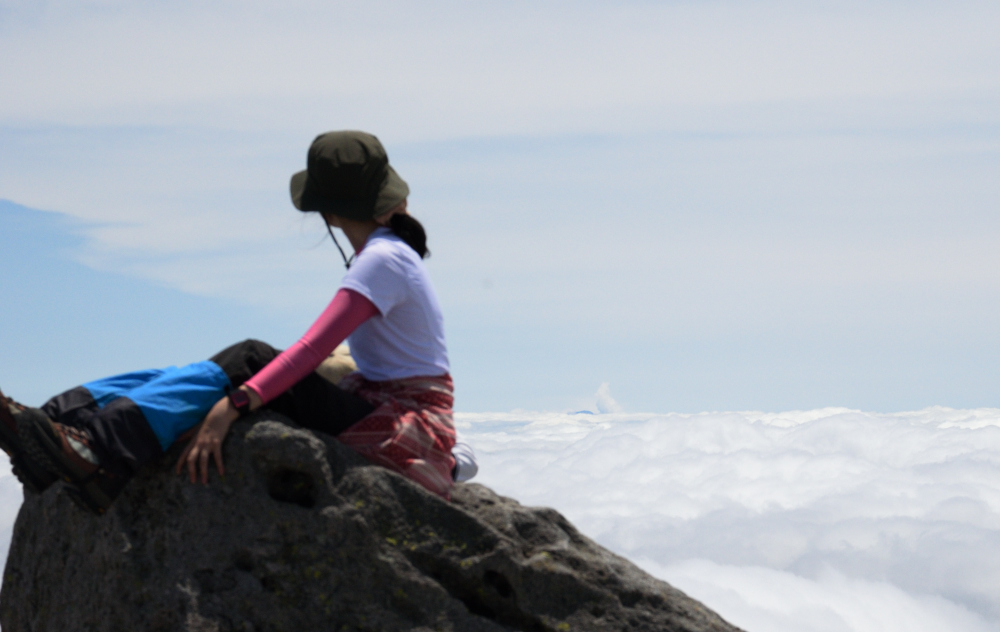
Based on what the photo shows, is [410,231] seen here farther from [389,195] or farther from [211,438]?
[211,438]

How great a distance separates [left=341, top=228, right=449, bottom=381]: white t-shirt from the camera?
20.6ft

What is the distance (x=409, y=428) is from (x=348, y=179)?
1.79 m

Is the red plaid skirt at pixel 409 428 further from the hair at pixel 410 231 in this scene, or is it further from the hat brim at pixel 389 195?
the hat brim at pixel 389 195

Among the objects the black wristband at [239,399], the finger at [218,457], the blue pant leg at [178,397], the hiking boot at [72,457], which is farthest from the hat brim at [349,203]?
the hiking boot at [72,457]

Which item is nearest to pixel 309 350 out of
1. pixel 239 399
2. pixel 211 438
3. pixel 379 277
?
pixel 239 399

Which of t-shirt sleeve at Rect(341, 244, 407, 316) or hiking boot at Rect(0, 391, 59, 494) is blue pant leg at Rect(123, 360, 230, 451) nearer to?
hiking boot at Rect(0, 391, 59, 494)

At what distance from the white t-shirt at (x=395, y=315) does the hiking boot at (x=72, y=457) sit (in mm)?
1843

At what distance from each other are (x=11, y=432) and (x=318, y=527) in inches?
78.2

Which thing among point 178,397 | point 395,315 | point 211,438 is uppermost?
point 395,315

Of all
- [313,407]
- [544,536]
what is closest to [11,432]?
[313,407]

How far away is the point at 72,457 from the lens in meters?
5.90

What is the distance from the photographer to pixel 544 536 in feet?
23.7

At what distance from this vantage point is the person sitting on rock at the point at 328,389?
5988mm

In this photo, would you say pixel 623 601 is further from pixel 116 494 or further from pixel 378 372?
pixel 116 494
